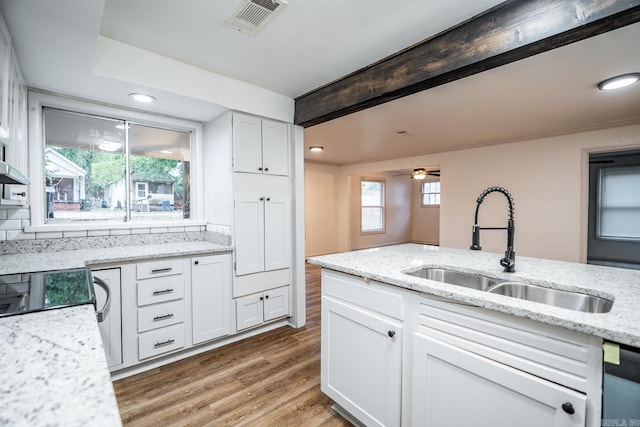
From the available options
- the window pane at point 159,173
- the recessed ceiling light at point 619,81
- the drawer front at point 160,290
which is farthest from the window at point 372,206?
the drawer front at point 160,290

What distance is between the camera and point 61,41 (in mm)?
1593

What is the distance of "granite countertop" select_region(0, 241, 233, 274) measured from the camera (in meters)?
1.72

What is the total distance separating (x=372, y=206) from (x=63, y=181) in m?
6.78

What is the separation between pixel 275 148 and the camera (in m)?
2.94

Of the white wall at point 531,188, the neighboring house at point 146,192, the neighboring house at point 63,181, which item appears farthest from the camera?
the white wall at point 531,188

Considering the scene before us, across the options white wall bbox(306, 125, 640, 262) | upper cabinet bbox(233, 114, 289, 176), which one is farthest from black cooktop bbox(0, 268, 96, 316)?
white wall bbox(306, 125, 640, 262)

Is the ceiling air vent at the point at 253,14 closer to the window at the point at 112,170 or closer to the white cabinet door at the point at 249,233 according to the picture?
the white cabinet door at the point at 249,233

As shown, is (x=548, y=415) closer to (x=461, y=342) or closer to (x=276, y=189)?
(x=461, y=342)

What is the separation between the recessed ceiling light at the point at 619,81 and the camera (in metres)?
2.32

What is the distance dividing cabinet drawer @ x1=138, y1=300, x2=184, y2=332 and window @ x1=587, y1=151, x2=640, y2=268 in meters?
7.29

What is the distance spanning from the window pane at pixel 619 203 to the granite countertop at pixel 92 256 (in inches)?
274

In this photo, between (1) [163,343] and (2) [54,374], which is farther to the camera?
(1) [163,343]

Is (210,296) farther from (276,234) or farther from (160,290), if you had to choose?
(276,234)

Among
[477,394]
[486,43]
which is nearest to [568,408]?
[477,394]
